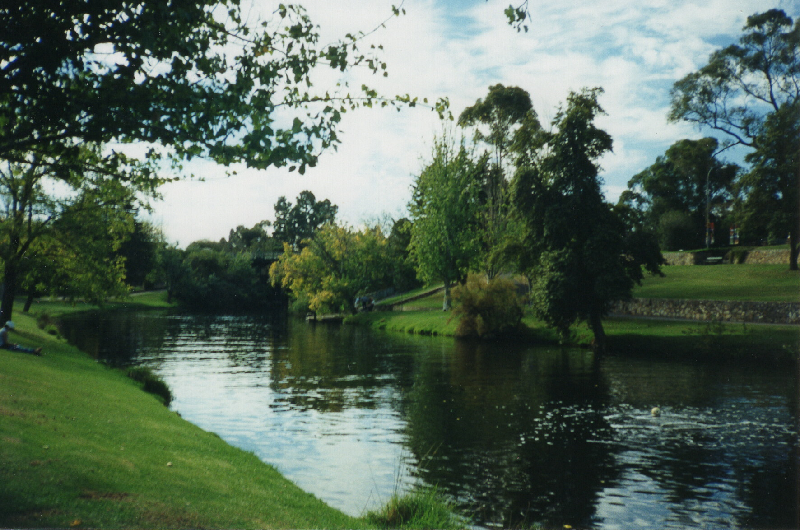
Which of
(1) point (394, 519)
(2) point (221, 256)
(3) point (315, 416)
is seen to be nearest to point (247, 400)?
(3) point (315, 416)

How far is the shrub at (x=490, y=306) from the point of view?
48.3 metres

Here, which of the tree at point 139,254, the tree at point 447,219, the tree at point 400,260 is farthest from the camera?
the tree at point 139,254

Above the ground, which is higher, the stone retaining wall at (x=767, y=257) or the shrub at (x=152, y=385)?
the stone retaining wall at (x=767, y=257)

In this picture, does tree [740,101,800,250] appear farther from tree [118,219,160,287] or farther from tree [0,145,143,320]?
tree [118,219,160,287]

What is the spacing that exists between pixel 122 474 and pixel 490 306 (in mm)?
41005

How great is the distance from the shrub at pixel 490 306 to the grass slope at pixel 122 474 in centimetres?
3465

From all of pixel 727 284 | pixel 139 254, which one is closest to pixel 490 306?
pixel 727 284

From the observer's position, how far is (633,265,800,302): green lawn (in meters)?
44.3

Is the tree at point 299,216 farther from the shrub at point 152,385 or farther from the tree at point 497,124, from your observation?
the shrub at point 152,385

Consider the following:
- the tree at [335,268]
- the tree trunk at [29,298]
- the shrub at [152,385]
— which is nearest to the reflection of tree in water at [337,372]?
the shrub at [152,385]

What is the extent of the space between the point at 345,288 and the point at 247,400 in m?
49.7

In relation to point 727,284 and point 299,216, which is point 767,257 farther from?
point 299,216

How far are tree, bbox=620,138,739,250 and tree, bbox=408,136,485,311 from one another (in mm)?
25126

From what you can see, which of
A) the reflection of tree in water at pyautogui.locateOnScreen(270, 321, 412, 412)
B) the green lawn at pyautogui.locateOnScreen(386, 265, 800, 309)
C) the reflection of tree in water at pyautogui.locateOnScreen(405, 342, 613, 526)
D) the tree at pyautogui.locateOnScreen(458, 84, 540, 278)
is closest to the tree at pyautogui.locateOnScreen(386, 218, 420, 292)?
the tree at pyautogui.locateOnScreen(458, 84, 540, 278)
